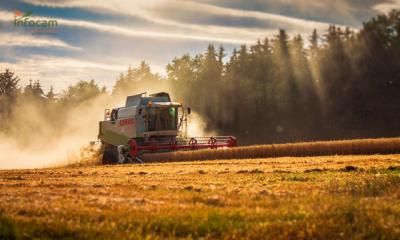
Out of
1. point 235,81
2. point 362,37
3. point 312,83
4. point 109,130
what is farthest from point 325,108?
point 109,130

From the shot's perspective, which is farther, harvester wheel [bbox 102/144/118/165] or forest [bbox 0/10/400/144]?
forest [bbox 0/10/400/144]

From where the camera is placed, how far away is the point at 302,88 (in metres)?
95.2

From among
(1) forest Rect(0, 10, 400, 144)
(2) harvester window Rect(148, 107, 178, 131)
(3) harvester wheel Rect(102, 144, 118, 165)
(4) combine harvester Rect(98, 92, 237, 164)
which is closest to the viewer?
(3) harvester wheel Rect(102, 144, 118, 165)

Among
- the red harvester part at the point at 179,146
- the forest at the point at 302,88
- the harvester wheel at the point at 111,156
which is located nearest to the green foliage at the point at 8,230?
→ the red harvester part at the point at 179,146

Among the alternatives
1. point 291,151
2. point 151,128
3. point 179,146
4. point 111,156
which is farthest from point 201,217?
point 151,128

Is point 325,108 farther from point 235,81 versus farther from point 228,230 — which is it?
point 228,230

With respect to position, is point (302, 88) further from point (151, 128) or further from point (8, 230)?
point (8, 230)

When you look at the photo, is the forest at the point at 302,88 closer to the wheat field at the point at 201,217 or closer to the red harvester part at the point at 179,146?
the red harvester part at the point at 179,146

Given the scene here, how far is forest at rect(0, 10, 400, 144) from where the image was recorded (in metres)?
85.4

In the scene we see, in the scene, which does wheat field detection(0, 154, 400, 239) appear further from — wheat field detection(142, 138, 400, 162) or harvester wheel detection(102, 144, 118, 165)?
harvester wheel detection(102, 144, 118, 165)

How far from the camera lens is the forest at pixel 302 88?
85438 millimetres

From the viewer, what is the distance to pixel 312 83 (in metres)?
94.4

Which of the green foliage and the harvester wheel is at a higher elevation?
the harvester wheel

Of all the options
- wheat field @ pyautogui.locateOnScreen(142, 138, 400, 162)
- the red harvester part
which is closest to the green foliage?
wheat field @ pyautogui.locateOnScreen(142, 138, 400, 162)
